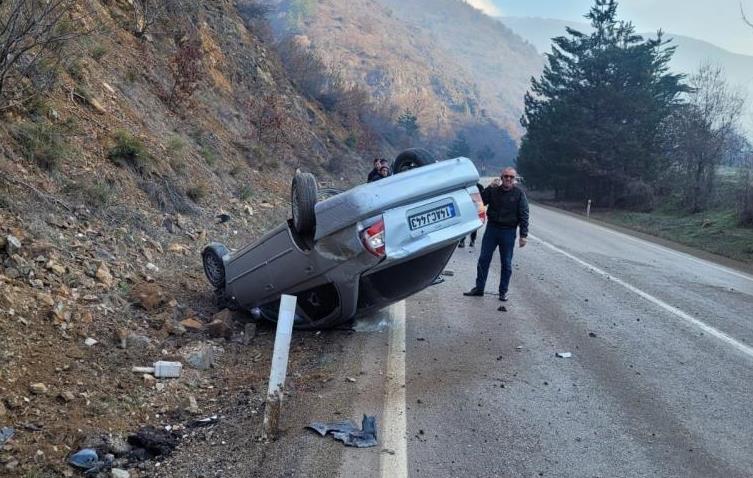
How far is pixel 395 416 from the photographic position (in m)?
4.55

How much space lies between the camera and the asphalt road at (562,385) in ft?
13.2

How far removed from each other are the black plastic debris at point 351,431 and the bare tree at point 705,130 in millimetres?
30262

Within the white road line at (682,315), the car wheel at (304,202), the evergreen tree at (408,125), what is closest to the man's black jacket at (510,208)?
the white road line at (682,315)

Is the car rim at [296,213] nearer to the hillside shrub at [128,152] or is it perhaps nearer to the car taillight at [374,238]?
the car taillight at [374,238]

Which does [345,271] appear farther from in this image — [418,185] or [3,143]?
[3,143]

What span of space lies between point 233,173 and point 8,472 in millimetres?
11996

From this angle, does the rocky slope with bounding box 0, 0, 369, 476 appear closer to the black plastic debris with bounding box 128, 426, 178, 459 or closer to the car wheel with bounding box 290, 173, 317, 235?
the black plastic debris with bounding box 128, 426, 178, 459

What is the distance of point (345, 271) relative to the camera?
578 cm

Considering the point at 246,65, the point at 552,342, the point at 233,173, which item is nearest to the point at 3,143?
the point at 552,342

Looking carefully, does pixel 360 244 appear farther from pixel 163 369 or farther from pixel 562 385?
pixel 562 385

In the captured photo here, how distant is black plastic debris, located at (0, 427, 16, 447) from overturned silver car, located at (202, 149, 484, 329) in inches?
108

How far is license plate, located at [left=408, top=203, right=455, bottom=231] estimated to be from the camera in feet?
18.6

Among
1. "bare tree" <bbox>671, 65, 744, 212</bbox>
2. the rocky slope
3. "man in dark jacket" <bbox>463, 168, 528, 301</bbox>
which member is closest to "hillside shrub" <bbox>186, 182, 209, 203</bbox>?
the rocky slope

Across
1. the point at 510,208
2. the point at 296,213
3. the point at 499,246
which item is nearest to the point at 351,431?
the point at 296,213
